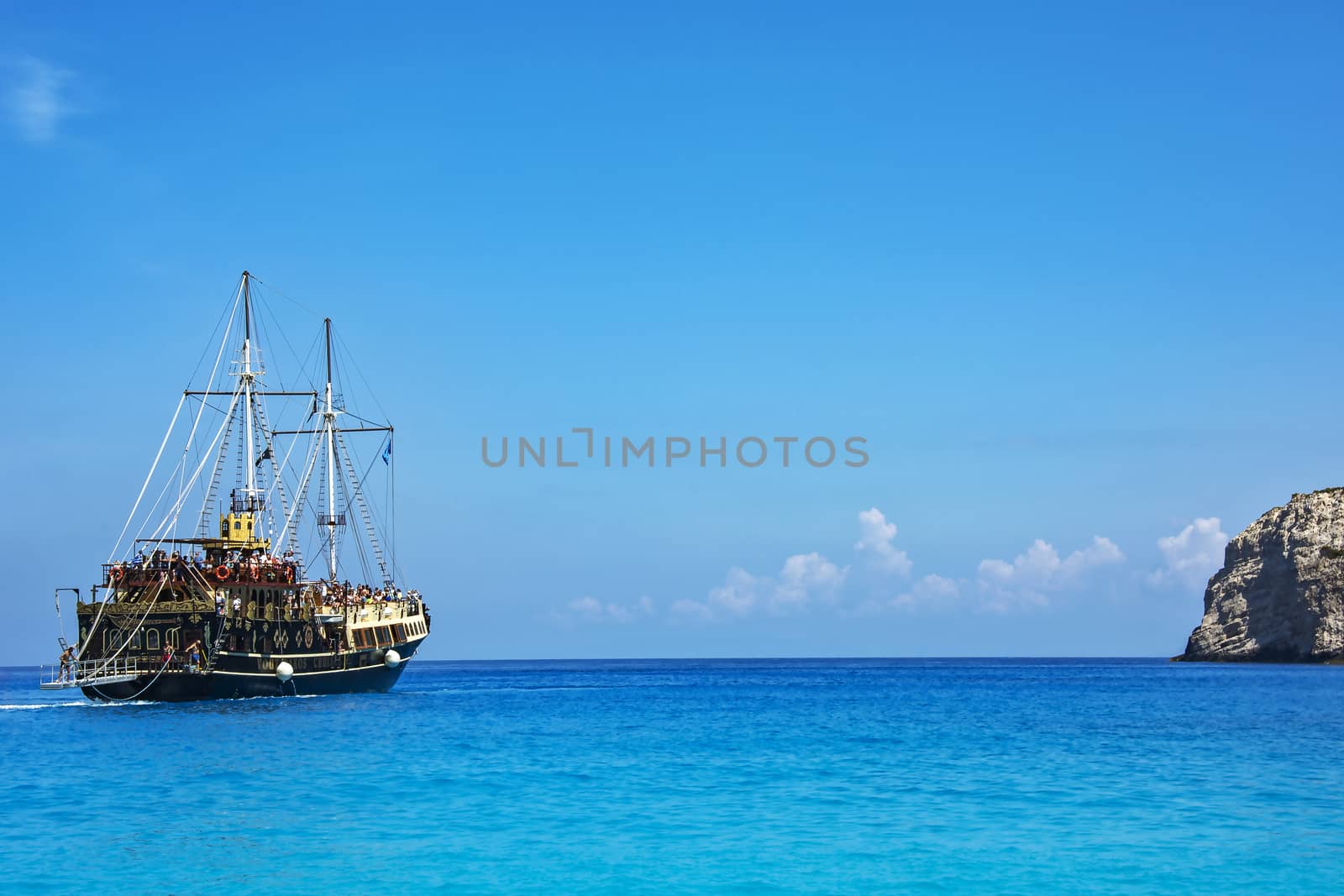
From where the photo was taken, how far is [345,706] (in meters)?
73.1

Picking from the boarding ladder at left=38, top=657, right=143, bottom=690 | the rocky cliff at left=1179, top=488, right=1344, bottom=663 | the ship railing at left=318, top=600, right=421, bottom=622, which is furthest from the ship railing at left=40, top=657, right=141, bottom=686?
the rocky cliff at left=1179, top=488, right=1344, bottom=663

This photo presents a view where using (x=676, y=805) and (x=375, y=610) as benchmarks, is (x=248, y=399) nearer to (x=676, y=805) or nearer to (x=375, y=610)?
(x=375, y=610)

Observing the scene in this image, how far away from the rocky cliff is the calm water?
251 feet

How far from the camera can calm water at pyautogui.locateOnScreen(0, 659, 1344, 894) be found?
2386 cm

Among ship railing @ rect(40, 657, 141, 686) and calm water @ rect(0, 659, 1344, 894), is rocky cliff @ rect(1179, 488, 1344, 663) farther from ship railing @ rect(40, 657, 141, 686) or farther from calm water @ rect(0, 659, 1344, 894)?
ship railing @ rect(40, 657, 141, 686)

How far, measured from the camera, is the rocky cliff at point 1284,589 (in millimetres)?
126938

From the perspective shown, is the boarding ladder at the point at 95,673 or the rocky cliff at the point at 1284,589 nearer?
the boarding ladder at the point at 95,673

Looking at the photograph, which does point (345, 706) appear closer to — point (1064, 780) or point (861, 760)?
point (861, 760)

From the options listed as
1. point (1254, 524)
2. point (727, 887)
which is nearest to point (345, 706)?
point (727, 887)

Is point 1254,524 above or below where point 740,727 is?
above

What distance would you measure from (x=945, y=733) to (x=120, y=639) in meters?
48.8

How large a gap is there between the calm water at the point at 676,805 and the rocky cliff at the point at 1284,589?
3010 inches

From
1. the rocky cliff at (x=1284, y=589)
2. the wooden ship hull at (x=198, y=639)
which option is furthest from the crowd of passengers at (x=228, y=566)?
the rocky cliff at (x=1284, y=589)

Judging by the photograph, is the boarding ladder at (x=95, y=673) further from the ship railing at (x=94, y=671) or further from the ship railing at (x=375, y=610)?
the ship railing at (x=375, y=610)
